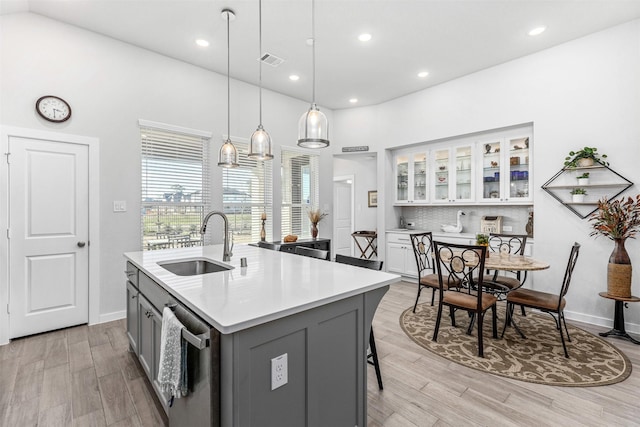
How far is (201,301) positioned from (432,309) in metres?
3.37

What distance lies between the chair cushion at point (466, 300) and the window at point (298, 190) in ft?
10.4

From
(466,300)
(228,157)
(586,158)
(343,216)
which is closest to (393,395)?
(466,300)

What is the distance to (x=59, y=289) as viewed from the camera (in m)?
3.39

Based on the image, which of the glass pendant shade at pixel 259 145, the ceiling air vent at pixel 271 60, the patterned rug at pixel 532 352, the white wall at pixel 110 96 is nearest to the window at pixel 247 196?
the white wall at pixel 110 96

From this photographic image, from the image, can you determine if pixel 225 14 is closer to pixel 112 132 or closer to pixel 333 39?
pixel 333 39

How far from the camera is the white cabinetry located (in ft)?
17.8

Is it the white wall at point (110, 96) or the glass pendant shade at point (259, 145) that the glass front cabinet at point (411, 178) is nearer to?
the white wall at point (110, 96)

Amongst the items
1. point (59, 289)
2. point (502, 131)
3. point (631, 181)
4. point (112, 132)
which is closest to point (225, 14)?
point (112, 132)

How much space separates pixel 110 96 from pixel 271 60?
6.70 ft

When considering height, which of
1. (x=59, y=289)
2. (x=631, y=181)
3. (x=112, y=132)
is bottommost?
(x=59, y=289)

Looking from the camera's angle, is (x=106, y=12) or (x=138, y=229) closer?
(x=106, y=12)

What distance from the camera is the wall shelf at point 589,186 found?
3.40 meters

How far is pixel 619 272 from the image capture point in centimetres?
310

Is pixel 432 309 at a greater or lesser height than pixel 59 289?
lesser
